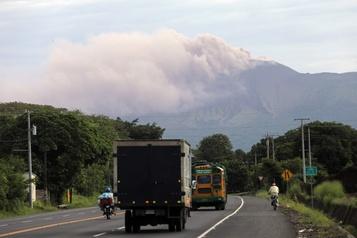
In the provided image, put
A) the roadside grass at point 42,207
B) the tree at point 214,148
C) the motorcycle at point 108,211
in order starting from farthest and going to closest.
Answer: the tree at point 214,148 → the roadside grass at point 42,207 → the motorcycle at point 108,211

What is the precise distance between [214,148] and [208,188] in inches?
4429

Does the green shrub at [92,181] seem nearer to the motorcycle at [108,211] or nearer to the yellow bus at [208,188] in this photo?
the yellow bus at [208,188]

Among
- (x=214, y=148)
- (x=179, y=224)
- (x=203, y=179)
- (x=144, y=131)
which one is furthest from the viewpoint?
(x=214, y=148)

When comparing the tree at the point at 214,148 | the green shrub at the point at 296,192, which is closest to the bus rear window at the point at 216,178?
the green shrub at the point at 296,192

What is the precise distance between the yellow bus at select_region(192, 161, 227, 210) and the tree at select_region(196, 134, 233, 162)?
108312mm

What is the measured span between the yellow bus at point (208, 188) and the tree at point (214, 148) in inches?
4264

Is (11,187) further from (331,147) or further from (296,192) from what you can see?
(331,147)

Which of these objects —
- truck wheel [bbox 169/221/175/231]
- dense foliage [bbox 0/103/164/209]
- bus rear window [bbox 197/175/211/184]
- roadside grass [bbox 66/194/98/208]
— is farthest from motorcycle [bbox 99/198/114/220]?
roadside grass [bbox 66/194/98/208]

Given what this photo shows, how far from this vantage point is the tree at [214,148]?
160413 millimetres

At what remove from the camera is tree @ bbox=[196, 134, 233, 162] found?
160413 millimetres

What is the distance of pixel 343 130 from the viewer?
11988 cm

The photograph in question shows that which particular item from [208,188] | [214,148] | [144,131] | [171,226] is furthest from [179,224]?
[214,148]

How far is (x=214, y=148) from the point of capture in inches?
6368

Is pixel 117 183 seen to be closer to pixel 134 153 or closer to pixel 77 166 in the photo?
pixel 134 153
